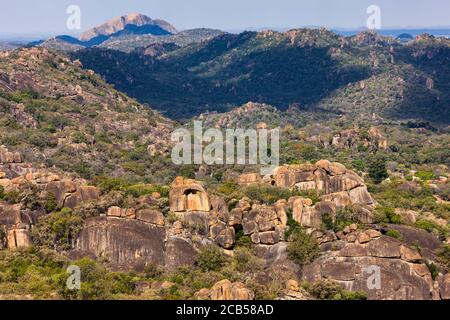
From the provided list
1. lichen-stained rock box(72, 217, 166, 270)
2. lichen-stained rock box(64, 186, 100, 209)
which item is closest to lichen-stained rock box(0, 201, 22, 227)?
lichen-stained rock box(64, 186, 100, 209)

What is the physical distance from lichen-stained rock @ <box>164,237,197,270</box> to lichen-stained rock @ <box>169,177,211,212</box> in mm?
4394

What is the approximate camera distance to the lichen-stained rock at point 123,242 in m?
63.8

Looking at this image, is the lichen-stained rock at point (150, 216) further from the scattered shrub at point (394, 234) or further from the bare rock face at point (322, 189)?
the scattered shrub at point (394, 234)

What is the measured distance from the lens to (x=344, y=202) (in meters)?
70.8

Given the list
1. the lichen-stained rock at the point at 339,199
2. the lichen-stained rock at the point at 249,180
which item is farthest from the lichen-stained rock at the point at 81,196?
the lichen-stained rock at the point at 249,180

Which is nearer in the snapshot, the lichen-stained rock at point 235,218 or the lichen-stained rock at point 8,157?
the lichen-stained rock at point 235,218

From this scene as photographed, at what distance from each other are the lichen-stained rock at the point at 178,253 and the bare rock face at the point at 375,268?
28.7 feet

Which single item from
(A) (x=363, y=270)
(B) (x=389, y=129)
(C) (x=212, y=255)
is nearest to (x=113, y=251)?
(C) (x=212, y=255)

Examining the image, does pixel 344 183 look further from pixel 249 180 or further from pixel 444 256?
pixel 444 256

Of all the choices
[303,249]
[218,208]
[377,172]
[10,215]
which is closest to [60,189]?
[10,215]

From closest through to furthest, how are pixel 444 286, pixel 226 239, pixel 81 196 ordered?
pixel 444 286, pixel 226 239, pixel 81 196

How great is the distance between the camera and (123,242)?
Result: 64.1m

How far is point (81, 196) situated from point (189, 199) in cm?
894

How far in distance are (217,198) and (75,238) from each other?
487 inches
